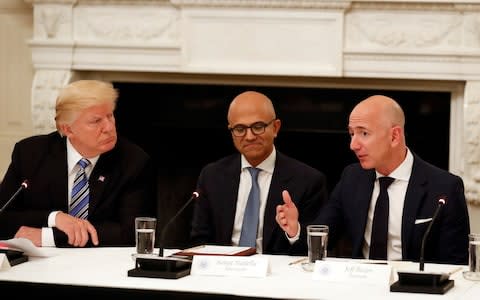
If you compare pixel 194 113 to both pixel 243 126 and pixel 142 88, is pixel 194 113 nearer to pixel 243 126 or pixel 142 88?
pixel 142 88

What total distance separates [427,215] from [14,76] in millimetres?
3363

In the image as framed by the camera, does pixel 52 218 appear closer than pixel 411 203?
No

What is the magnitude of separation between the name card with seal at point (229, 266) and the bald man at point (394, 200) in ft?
1.65

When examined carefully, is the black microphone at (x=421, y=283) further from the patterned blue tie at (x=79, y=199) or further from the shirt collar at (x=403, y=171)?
the patterned blue tie at (x=79, y=199)

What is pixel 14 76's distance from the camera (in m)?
6.14

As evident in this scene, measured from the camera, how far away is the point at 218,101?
6.14m

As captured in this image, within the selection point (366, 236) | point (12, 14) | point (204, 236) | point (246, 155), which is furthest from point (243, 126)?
point (12, 14)

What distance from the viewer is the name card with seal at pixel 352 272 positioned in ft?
9.51

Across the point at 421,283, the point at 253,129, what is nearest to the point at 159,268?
the point at 421,283

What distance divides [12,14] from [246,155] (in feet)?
8.52

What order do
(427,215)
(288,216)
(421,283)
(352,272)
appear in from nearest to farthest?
(421,283)
(352,272)
(288,216)
(427,215)

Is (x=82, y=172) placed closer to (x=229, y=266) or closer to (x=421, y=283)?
(x=229, y=266)

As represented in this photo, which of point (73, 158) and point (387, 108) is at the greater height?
point (387, 108)

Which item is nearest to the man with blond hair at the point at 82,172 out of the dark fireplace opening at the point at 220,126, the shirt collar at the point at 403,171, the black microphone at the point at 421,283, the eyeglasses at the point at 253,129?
the eyeglasses at the point at 253,129
